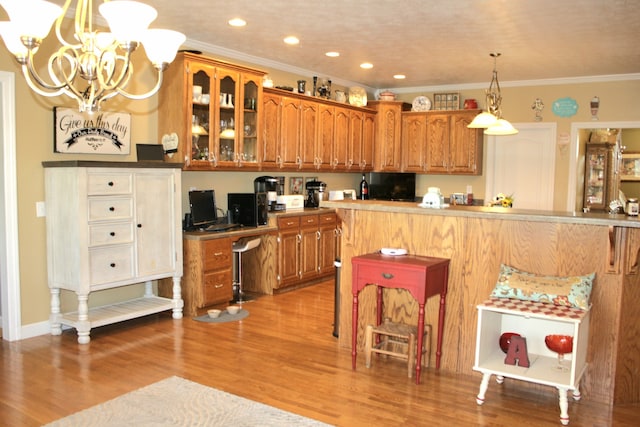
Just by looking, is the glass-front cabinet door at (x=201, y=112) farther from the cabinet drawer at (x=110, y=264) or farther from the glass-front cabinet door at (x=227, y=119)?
the cabinet drawer at (x=110, y=264)

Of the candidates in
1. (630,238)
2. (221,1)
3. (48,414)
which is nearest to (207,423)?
(48,414)

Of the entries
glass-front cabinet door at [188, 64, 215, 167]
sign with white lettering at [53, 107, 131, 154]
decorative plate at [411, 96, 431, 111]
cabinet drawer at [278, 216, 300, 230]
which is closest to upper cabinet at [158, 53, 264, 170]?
glass-front cabinet door at [188, 64, 215, 167]

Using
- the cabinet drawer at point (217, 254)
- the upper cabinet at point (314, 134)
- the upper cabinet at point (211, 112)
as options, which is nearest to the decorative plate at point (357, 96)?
the upper cabinet at point (314, 134)

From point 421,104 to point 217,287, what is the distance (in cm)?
441

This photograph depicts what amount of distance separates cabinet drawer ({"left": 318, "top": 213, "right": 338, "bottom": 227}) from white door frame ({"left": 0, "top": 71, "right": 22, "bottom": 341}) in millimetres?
3433

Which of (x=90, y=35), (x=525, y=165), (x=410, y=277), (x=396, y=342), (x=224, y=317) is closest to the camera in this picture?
(x=90, y=35)

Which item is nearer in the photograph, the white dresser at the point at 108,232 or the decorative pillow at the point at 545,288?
the decorative pillow at the point at 545,288

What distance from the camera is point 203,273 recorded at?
524 centimetres

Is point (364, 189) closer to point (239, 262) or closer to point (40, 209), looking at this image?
point (239, 262)

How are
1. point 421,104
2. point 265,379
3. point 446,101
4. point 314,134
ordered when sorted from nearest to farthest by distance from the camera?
point 265,379 < point 314,134 < point 446,101 < point 421,104

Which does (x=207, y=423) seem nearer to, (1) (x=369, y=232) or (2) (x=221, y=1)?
(1) (x=369, y=232)

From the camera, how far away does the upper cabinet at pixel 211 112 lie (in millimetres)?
5211

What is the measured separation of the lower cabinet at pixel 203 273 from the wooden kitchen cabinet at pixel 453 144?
12.6 feet

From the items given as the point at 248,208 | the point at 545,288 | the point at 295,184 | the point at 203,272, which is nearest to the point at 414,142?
the point at 295,184
